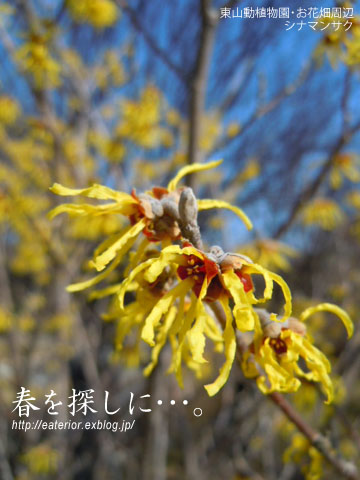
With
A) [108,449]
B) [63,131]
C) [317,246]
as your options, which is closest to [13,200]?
[63,131]

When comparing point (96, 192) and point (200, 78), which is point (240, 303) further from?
point (200, 78)

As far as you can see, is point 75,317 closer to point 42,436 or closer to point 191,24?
point 42,436

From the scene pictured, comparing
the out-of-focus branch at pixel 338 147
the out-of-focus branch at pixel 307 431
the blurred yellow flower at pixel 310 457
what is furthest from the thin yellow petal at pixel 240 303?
the out-of-focus branch at pixel 338 147

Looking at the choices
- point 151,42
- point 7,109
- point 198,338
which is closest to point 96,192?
point 198,338

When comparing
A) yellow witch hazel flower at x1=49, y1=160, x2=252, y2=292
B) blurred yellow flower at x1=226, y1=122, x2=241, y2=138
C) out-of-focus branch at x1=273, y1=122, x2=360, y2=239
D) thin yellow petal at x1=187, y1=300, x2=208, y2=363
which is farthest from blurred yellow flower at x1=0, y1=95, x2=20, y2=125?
thin yellow petal at x1=187, y1=300, x2=208, y2=363

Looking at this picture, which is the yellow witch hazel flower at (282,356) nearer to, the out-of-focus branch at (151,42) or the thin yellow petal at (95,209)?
the thin yellow petal at (95,209)

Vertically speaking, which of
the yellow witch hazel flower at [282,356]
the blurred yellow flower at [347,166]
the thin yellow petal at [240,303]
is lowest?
the yellow witch hazel flower at [282,356]
